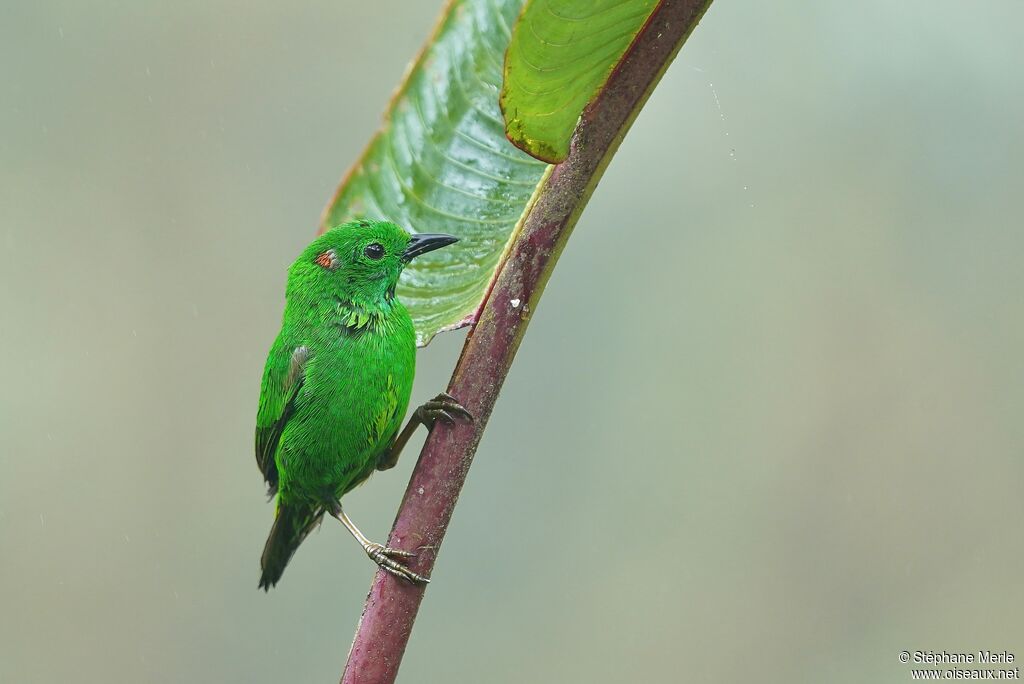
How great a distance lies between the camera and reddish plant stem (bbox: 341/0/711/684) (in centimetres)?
146

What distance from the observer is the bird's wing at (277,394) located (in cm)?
253

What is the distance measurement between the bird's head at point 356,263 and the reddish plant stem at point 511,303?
94 centimetres

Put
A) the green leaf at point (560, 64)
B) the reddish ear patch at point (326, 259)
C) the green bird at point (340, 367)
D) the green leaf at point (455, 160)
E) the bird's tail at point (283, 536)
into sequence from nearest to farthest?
the green leaf at point (560, 64)
the green leaf at point (455, 160)
the green bird at point (340, 367)
the reddish ear patch at point (326, 259)
the bird's tail at point (283, 536)

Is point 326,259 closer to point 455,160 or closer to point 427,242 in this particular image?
point 427,242

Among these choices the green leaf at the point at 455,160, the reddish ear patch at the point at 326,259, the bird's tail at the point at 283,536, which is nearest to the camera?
the green leaf at the point at 455,160

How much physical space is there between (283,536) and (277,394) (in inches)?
17.6

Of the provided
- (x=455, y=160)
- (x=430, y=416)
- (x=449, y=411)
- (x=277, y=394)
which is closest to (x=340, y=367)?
(x=277, y=394)

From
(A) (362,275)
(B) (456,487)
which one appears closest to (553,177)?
(B) (456,487)

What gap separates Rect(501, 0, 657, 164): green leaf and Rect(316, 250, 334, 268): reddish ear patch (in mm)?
1156

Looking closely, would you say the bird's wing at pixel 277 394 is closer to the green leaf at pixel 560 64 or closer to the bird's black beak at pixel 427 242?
the bird's black beak at pixel 427 242

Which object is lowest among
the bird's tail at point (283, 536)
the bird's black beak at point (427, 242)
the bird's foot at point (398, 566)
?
the bird's tail at point (283, 536)

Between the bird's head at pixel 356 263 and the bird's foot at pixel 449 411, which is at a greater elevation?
the bird's head at pixel 356 263

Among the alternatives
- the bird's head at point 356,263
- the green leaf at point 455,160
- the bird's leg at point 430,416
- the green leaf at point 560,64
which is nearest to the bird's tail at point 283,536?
the bird's leg at point 430,416

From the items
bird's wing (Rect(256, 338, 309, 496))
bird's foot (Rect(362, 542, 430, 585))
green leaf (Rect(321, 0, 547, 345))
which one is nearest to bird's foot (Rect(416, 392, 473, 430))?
bird's foot (Rect(362, 542, 430, 585))
